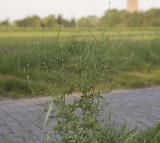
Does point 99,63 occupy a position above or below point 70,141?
above

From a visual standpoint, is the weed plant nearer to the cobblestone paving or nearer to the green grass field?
the cobblestone paving

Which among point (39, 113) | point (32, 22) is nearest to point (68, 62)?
point (39, 113)

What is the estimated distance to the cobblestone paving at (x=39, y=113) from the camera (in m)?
5.25

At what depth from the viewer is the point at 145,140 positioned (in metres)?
4.22

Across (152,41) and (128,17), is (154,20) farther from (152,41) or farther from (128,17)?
(152,41)

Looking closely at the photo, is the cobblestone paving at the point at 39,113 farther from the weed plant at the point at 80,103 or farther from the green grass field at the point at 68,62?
the weed plant at the point at 80,103

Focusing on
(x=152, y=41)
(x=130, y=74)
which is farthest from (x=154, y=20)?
(x=130, y=74)

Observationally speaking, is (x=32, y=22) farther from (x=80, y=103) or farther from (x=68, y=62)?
(x=80, y=103)

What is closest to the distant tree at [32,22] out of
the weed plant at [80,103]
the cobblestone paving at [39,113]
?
the cobblestone paving at [39,113]

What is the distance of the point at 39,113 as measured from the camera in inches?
170

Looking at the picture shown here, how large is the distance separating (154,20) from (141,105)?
4974cm

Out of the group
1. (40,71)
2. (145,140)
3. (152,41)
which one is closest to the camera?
(145,140)

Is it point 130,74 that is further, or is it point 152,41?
point 152,41

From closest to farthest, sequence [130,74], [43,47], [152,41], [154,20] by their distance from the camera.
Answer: [130,74], [43,47], [152,41], [154,20]
